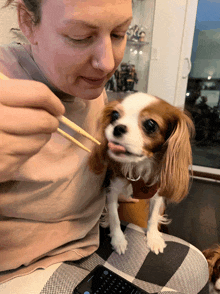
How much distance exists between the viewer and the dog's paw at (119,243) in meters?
0.74

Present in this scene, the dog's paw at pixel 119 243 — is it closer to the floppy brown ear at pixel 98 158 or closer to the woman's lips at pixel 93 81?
the floppy brown ear at pixel 98 158

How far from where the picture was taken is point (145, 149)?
682 mm

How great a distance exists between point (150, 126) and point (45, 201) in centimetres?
37

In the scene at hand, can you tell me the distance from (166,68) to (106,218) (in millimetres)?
1610

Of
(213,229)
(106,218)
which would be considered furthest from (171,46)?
(106,218)

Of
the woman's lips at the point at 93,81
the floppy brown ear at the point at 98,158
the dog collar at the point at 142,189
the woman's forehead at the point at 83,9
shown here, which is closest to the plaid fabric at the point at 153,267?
the dog collar at the point at 142,189

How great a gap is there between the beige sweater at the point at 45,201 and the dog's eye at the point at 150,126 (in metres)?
0.17

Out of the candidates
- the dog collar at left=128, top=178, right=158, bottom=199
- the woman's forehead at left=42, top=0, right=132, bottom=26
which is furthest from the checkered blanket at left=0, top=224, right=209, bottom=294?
the woman's forehead at left=42, top=0, right=132, bottom=26

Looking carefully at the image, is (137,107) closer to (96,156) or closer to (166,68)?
(96,156)

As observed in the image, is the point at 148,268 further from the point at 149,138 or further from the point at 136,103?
the point at 136,103

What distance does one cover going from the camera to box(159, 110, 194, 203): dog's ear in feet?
2.29

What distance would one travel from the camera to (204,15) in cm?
204

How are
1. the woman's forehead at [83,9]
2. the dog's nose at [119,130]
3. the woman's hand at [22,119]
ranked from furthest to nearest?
the dog's nose at [119,130] → the woman's forehead at [83,9] → the woman's hand at [22,119]

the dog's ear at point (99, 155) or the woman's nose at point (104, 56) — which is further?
the dog's ear at point (99, 155)
